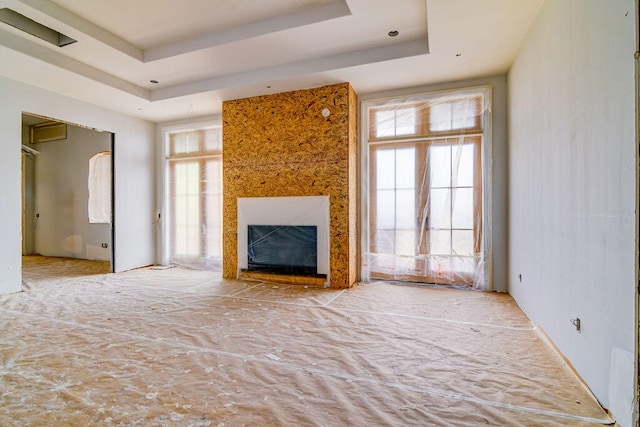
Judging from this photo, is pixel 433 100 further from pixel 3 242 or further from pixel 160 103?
pixel 3 242

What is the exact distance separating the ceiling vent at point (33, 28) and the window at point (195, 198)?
97.9 inches

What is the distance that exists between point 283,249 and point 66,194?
5.82 metres

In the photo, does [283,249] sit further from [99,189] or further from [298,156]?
[99,189]

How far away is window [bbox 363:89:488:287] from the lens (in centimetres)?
418

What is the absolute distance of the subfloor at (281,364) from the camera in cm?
163

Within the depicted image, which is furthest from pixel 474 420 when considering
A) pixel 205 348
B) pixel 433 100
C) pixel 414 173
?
pixel 433 100

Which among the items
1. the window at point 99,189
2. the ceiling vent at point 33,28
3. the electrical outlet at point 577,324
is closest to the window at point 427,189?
the electrical outlet at point 577,324

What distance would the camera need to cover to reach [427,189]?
4340 mm

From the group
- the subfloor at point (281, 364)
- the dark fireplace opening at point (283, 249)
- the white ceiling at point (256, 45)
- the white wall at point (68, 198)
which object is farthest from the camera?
the white wall at point (68, 198)

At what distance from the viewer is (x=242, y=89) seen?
14.6 ft

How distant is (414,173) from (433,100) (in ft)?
3.39

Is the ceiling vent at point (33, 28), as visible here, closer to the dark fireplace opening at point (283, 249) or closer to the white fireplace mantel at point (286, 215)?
the white fireplace mantel at point (286, 215)

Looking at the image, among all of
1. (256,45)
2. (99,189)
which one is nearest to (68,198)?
(99,189)

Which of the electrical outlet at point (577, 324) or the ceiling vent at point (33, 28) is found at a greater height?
the ceiling vent at point (33, 28)
